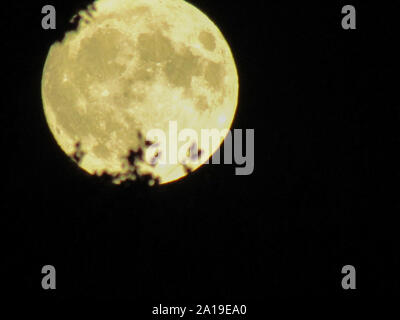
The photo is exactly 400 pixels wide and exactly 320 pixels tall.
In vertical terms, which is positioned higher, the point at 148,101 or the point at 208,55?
the point at 208,55

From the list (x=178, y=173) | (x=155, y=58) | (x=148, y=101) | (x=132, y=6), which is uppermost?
(x=132, y=6)

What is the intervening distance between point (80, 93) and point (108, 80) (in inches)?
22.6

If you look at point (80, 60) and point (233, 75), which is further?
point (233, 75)

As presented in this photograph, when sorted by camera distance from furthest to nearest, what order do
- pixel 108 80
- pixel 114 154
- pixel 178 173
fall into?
pixel 178 173, pixel 114 154, pixel 108 80

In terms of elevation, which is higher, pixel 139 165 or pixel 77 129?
pixel 77 129

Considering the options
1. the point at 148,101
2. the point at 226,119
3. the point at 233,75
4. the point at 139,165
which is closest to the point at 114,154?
the point at 139,165

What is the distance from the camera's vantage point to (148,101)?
702cm

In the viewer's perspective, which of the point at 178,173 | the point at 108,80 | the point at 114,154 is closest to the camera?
the point at 108,80

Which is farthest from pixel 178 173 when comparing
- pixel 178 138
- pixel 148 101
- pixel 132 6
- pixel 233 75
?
pixel 132 6

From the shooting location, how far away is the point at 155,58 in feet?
22.8

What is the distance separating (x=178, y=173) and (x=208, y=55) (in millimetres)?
2150

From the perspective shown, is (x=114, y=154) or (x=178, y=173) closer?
(x=114, y=154)

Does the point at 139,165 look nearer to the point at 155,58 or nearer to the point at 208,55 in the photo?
the point at 155,58

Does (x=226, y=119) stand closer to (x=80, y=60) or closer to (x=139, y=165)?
(x=139, y=165)
